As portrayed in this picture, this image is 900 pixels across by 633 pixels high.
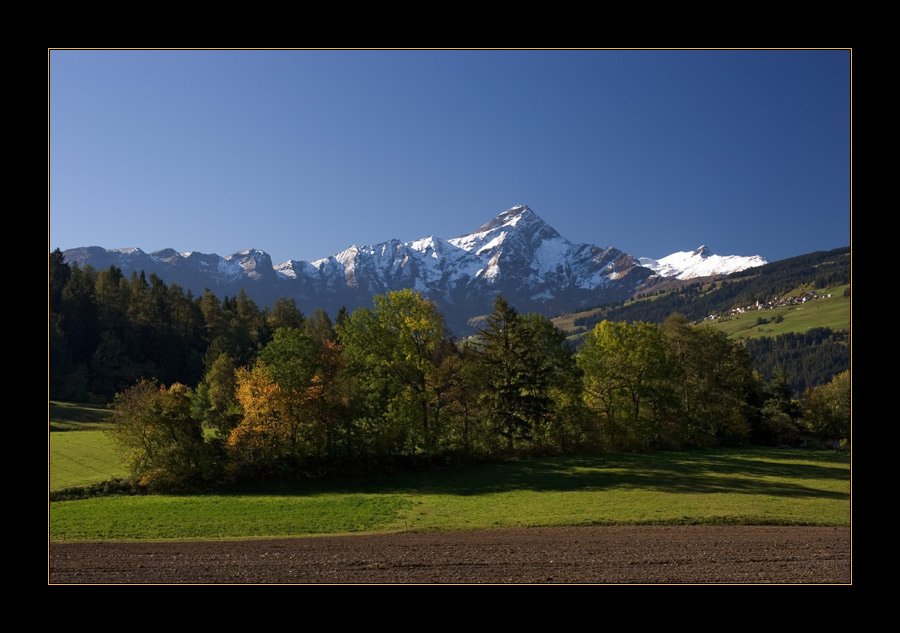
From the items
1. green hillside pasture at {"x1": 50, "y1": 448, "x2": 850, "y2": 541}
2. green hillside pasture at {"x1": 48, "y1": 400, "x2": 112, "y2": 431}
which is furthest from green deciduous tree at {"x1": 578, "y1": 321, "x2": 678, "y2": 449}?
green hillside pasture at {"x1": 48, "y1": 400, "x2": 112, "y2": 431}

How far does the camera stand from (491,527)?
23188mm

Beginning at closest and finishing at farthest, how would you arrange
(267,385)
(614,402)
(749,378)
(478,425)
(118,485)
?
(118,485), (267,385), (478,425), (614,402), (749,378)

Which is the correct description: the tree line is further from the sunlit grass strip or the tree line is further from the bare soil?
the bare soil

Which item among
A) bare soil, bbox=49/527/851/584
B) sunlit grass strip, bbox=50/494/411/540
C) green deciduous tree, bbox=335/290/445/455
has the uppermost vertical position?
green deciduous tree, bbox=335/290/445/455

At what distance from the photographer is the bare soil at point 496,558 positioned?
15344 mm

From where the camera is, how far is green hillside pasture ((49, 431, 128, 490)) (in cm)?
3488

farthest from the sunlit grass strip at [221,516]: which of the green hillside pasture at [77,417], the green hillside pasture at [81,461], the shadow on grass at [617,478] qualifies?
the green hillside pasture at [77,417]

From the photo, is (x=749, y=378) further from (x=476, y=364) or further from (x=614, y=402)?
(x=476, y=364)

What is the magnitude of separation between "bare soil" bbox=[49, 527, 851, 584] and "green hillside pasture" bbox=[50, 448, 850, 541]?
2.07 metres

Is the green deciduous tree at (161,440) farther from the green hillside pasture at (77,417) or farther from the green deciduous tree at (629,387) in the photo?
the green deciduous tree at (629,387)

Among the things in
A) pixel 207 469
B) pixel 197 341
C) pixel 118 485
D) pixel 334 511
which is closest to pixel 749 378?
pixel 334 511

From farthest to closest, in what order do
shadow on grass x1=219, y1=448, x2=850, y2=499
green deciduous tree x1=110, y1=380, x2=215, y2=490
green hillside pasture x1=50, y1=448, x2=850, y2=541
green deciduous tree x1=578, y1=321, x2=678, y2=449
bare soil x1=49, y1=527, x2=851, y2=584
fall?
green deciduous tree x1=578, y1=321, x2=678, y2=449
green deciduous tree x1=110, y1=380, x2=215, y2=490
shadow on grass x1=219, y1=448, x2=850, y2=499
green hillside pasture x1=50, y1=448, x2=850, y2=541
bare soil x1=49, y1=527, x2=851, y2=584

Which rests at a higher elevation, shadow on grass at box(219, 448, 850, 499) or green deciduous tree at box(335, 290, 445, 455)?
A: green deciduous tree at box(335, 290, 445, 455)

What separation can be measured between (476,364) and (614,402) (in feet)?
51.8
